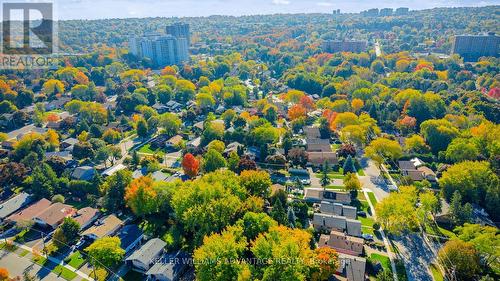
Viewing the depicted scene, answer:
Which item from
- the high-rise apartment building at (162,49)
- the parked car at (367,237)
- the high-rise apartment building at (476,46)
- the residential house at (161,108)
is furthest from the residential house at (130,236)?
the high-rise apartment building at (476,46)

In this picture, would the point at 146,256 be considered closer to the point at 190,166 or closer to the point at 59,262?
the point at 59,262

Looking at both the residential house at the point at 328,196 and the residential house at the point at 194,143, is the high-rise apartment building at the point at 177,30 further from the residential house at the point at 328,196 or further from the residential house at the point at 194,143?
the residential house at the point at 328,196


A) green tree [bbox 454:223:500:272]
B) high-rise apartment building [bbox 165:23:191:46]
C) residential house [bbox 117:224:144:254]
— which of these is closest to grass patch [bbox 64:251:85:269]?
residential house [bbox 117:224:144:254]

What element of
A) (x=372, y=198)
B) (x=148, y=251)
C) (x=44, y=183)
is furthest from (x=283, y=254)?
(x=44, y=183)

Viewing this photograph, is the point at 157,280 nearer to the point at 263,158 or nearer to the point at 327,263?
the point at 327,263

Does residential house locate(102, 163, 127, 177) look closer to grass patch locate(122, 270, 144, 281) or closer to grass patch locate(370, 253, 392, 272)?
grass patch locate(122, 270, 144, 281)

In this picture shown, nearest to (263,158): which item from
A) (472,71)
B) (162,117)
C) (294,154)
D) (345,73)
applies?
(294,154)
